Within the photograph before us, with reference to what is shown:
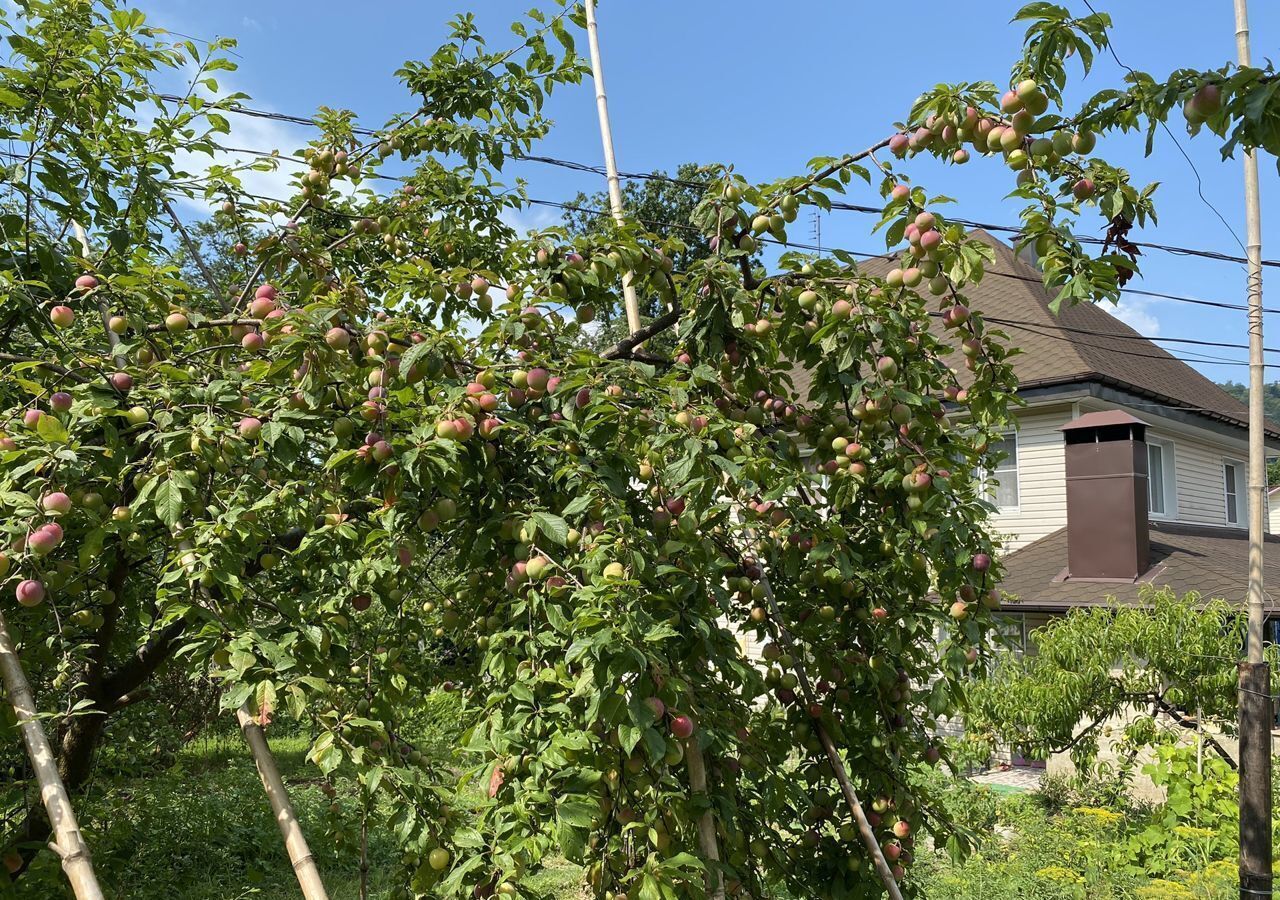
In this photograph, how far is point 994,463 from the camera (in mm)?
2918

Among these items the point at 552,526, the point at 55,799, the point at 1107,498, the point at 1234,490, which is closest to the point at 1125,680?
the point at 1107,498

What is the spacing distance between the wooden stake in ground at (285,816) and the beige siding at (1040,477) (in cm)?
984

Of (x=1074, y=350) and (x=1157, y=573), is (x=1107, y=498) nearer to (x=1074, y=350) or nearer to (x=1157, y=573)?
(x=1157, y=573)

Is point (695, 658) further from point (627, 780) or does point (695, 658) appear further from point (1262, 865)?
point (1262, 865)

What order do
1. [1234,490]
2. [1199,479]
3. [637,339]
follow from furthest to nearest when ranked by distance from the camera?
[1234,490], [1199,479], [637,339]

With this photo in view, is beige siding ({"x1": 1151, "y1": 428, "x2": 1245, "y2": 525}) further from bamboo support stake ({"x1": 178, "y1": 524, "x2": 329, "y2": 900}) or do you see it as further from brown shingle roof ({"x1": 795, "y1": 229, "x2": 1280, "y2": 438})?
bamboo support stake ({"x1": 178, "y1": 524, "x2": 329, "y2": 900})

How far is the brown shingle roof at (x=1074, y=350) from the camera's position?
34.1ft

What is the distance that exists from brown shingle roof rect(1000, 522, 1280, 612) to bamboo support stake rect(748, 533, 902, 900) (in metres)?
5.73

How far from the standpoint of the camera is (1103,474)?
9000 millimetres

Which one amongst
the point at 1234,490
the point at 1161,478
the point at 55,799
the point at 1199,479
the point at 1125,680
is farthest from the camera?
the point at 1234,490

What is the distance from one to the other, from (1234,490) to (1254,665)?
9.98 meters

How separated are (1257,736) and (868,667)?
3561 millimetres

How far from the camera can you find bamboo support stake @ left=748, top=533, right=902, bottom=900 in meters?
2.21

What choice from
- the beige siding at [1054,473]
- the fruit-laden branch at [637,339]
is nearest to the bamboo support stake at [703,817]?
the fruit-laden branch at [637,339]
